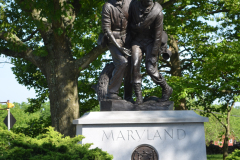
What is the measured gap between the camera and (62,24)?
39.6 feet

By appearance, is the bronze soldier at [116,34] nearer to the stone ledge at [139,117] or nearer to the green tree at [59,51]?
the stone ledge at [139,117]

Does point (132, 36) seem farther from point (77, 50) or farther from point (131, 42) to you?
point (77, 50)

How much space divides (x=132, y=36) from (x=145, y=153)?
243 centimetres

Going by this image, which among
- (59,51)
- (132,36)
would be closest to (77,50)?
(59,51)

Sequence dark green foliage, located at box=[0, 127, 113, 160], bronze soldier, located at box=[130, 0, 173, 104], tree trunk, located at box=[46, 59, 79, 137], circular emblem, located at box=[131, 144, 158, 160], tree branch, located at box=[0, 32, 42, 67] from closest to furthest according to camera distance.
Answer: dark green foliage, located at box=[0, 127, 113, 160], circular emblem, located at box=[131, 144, 158, 160], bronze soldier, located at box=[130, 0, 173, 104], tree trunk, located at box=[46, 59, 79, 137], tree branch, located at box=[0, 32, 42, 67]

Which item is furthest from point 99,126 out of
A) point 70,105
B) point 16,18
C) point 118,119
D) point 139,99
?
point 16,18

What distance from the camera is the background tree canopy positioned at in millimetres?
11633

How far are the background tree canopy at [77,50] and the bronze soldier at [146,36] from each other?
4554mm

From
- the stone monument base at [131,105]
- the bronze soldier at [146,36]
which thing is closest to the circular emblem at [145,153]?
the stone monument base at [131,105]

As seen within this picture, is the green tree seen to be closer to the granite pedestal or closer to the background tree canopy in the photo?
the background tree canopy

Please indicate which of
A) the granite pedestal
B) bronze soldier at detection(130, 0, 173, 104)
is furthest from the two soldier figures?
the granite pedestal

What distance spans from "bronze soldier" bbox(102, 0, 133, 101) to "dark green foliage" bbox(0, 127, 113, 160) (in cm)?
175

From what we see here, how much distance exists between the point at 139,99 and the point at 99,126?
1.12 meters

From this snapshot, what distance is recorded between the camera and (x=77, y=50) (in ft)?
44.4
